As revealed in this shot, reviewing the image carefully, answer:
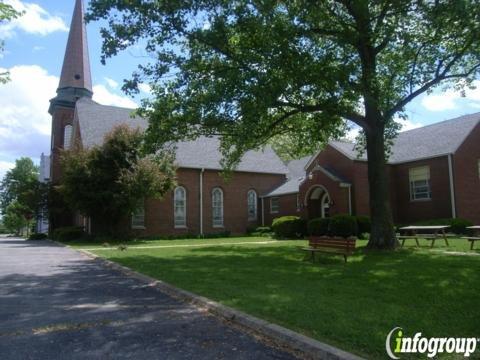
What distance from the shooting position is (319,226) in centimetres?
2762

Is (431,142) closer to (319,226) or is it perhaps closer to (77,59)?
(319,226)

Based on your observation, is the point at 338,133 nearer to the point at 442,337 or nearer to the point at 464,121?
the point at 464,121

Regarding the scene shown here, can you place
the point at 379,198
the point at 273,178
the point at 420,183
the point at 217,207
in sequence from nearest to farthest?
the point at 379,198 < the point at 420,183 < the point at 217,207 < the point at 273,178

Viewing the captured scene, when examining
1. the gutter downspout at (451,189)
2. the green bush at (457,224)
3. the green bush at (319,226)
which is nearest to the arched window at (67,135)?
the green bush at (319,226)

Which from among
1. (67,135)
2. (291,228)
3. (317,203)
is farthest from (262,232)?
(67,135)

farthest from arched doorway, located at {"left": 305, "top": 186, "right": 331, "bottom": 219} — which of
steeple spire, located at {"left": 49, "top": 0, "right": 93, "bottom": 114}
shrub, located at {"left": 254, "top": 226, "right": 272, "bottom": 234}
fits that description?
steeple spire, located at {"left": 49, "top": 0, "right": 93, "bottom": 114}

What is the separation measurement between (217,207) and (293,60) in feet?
79.4

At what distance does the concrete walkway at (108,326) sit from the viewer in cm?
594

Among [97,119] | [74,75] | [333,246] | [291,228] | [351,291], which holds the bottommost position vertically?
[351,291]

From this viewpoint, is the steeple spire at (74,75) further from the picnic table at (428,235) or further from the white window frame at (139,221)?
the picnic table at (428,235)

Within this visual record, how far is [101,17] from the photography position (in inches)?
637

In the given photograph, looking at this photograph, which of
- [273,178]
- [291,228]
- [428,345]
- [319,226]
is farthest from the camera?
[273,178]

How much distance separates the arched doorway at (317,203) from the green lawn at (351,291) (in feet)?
53.8

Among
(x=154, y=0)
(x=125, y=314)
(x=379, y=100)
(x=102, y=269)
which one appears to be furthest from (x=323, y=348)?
(x=154, y=0)
